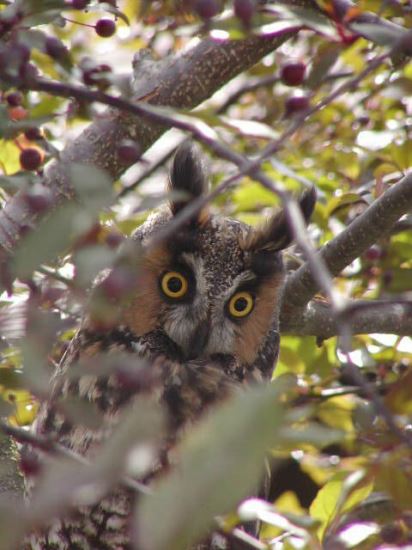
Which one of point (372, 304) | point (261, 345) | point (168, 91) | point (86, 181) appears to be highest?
point (86, 181)

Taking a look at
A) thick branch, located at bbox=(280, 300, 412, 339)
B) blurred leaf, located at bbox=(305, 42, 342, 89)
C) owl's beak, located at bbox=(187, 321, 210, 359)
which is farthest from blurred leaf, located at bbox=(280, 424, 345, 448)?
thick branch, located at bbox=(280, 300, 412, 339)

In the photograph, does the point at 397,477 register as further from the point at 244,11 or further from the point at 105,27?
the point at 105,27

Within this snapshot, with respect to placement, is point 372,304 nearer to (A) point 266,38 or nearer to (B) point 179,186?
(B) point 179,186

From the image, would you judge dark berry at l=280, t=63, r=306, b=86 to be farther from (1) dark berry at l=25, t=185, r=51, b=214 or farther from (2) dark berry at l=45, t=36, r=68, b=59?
(1) dark berry at l=25, t=185, r=51, b=214

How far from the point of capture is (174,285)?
8.26 ft

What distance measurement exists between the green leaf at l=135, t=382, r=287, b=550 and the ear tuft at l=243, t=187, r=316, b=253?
1.97m

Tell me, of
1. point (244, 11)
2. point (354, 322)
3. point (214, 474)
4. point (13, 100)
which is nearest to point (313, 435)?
point (214, 474)

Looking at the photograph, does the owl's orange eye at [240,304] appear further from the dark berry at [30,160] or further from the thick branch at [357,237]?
the dark berry at [30,160]

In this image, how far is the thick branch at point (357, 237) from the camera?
2330mm

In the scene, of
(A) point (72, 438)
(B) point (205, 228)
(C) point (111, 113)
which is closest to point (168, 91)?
(C) point (111, 113)

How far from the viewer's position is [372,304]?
40.0 inches

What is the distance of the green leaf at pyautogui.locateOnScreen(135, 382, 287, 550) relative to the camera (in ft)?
2.06

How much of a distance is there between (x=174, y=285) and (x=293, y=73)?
90 centimetres

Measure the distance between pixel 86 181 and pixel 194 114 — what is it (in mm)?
271
